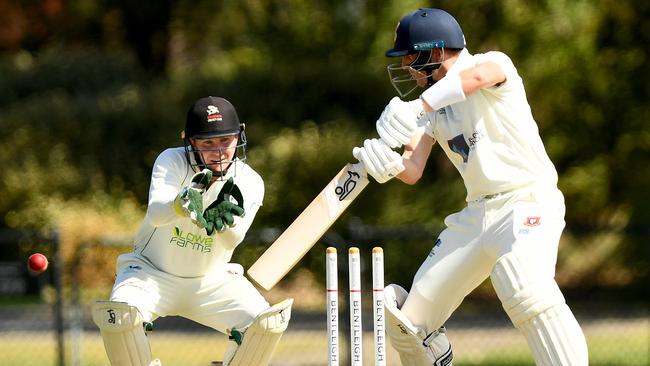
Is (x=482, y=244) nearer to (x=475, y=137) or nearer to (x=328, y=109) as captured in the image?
(x=475, y=137)

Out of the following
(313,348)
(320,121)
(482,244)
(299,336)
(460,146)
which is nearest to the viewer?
(482,244)

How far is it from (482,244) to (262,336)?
1066 mm

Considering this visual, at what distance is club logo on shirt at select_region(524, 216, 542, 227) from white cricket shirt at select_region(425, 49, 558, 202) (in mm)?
158

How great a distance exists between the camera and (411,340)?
511 centimetres

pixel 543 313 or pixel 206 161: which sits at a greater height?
pixel 206 161

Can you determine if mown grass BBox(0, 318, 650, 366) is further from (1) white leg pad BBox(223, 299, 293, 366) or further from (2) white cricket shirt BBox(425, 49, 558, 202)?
(2) white cricket shirt BBox(425, 49, 558, 202)

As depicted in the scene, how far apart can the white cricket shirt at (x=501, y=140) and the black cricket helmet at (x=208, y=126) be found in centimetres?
100

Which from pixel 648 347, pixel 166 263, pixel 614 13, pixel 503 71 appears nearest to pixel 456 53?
pixel 503 71

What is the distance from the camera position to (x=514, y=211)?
195 inches

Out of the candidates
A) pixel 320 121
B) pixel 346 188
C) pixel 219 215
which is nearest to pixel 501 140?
pixel 346 188

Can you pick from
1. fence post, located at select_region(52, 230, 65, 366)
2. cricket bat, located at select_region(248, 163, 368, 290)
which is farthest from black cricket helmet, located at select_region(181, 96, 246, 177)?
fence post, located at select_region(52, 230, 65, 366)

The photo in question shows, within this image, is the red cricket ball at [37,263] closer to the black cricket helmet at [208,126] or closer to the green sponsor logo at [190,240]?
the green sponsor logo at [190,240]

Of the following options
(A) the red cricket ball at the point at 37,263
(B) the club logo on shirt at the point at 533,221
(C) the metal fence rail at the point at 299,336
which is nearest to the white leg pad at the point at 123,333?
(A) the red cricket ball at the point at 37,263

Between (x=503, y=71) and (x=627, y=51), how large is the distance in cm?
774
